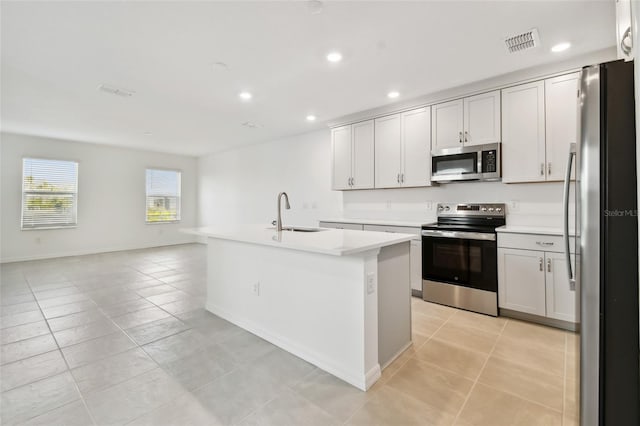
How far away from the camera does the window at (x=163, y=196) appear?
7.78 meters

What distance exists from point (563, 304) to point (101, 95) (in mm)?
5724

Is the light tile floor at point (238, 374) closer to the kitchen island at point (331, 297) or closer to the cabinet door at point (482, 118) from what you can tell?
the kitchen island at point (331, 297)

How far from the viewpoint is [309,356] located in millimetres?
2166

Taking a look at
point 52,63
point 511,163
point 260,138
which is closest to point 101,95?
point 52,63

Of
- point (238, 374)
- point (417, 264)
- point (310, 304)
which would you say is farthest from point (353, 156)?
point (238, 374)

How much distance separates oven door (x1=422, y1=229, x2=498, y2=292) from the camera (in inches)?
120

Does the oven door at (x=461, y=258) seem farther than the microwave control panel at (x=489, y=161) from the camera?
No

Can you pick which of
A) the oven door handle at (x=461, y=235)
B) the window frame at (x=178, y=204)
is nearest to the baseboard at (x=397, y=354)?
the oven door handle at (x=461, y=235)

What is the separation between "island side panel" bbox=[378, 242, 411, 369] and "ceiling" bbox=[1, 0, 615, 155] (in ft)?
5.87

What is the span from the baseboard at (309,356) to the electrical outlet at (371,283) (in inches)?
21.0

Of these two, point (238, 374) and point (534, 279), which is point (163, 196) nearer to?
point (238, 374)

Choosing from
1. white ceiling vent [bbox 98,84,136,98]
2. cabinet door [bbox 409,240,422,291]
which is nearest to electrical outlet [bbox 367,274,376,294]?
cabinet door [bbox 409,240,422,291]

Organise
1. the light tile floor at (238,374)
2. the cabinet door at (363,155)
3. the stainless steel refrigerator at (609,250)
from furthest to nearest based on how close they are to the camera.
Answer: the cabinet door at (363,155)
the light tile floor at (238,374)
the stainless steel refrigerator at (609,250)

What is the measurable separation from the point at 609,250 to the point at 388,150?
3264 millimetres
